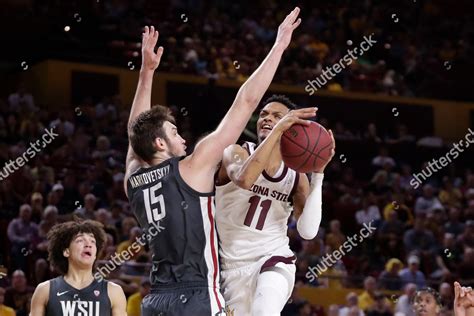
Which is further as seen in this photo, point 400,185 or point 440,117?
point 440,117

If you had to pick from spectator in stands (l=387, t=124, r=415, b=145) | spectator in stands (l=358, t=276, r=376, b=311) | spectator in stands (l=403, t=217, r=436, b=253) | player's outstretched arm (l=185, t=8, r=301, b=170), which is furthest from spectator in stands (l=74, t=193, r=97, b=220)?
spectator in stands (l=387, t=124, r=415, b=145)

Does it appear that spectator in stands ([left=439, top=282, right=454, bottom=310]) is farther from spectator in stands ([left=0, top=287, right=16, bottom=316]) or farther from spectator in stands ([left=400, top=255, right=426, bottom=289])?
spectator in stands ([left=0, top=287, right=16, bottom=316])

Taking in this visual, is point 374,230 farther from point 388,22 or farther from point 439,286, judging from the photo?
point 388,22

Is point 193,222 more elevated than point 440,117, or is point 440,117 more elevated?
point 440,117

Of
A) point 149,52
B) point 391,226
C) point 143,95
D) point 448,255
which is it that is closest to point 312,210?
point 143,95

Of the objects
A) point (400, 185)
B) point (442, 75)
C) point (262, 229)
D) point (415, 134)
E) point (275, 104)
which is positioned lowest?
point (262, 229)

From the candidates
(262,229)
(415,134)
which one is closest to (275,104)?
(262,229)

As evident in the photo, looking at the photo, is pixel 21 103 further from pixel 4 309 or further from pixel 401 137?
pixel 401 137

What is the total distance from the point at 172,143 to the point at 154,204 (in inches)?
14.9

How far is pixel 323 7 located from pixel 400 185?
701 cm

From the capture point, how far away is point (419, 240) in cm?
1505

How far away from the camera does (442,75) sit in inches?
855

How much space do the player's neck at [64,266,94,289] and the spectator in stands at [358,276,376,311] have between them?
268 inches

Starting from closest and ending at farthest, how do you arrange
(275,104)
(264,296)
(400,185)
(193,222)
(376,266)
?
(193,222) < (264,296) < (275,104) < (376,266) < (400,185)
